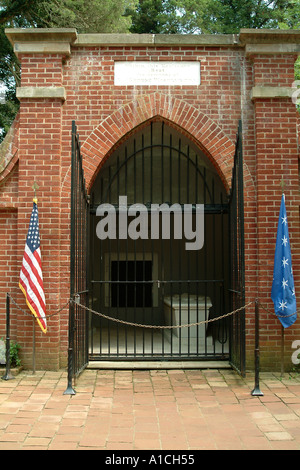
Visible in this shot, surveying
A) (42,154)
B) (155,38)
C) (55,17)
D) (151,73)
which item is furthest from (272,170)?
(55,17)

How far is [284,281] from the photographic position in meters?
6.24

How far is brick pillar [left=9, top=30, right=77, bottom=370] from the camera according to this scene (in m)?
6.60

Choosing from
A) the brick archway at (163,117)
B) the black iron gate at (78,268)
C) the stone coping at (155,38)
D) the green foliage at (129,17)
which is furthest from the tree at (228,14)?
the black iron gate at (78,268)

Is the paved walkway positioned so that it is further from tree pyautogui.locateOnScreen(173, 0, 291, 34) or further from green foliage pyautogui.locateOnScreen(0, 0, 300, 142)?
tree pyautogui.locateOnScreen(173, 0, 291, 34)

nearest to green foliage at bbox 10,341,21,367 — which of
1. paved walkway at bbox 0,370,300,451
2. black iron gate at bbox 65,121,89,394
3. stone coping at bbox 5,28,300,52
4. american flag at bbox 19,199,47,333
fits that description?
paved walkway at bbox 0,370,300,451

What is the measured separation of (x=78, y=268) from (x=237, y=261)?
2.10m

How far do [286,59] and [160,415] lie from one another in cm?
507

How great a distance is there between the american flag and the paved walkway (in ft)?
2.82

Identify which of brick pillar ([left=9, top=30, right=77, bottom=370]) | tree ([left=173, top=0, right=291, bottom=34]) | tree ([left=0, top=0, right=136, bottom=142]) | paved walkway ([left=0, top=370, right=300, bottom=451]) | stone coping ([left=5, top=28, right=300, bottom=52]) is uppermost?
tree ([left=173, top=0, right=291, bottom=34])

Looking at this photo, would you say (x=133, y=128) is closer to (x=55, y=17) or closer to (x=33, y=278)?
(x=33, y=278)

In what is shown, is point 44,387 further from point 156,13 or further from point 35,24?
point 156,13

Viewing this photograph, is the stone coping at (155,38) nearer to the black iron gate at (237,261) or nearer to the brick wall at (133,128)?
the brick wall at (133,128)

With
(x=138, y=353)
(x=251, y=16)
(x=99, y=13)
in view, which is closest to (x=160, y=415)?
Answer: (x=138, y=353)

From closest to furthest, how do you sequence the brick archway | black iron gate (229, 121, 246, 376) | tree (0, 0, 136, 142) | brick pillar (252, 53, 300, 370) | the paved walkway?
the paved walkway, black iron gate (229, 121, 246, 376), brick pillar (252, 53, 300, 370), the brick archway, tree (0, 0, 136, 142)
